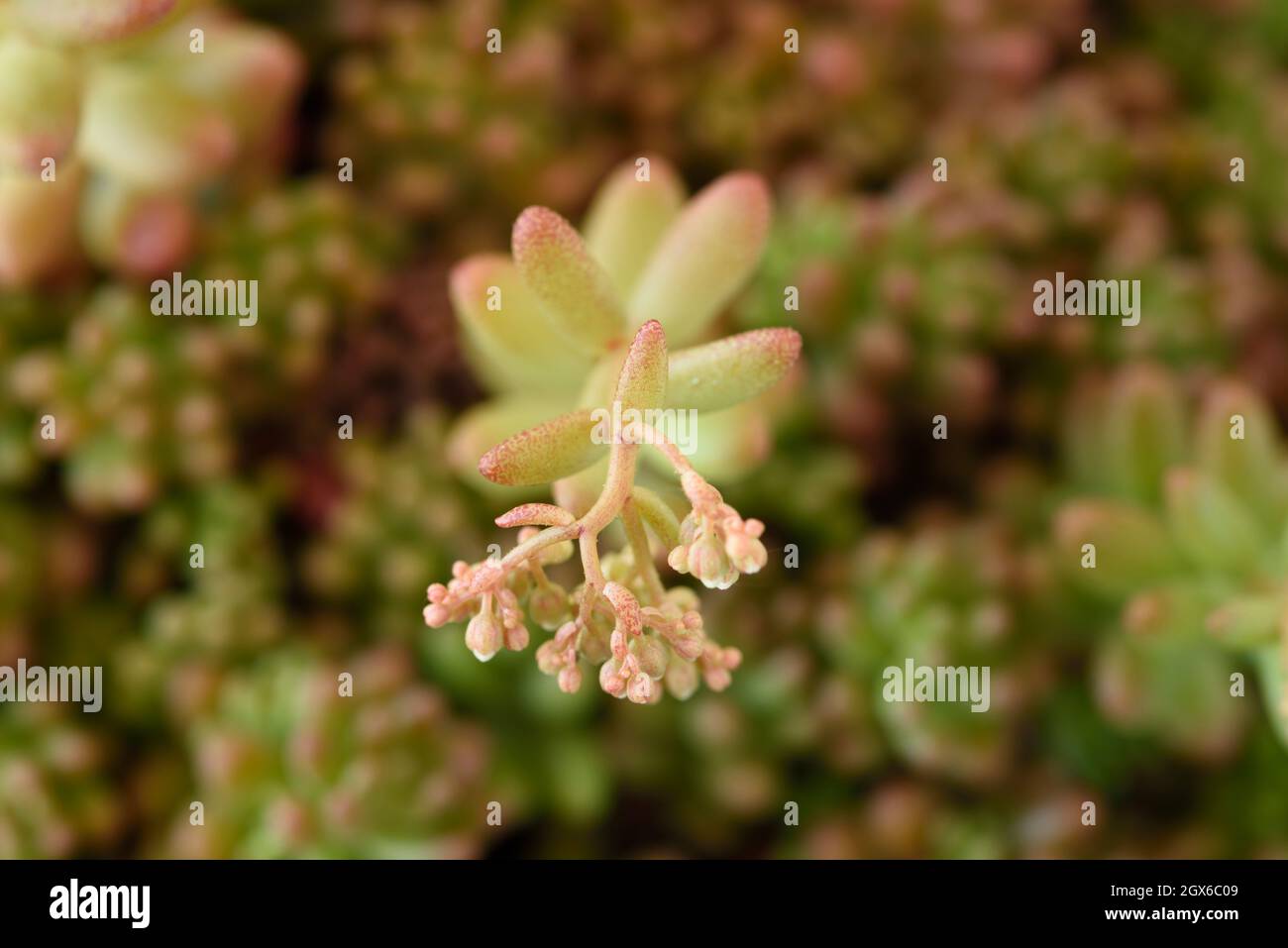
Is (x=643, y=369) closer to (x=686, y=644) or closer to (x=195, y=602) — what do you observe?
(x=686, y=644)

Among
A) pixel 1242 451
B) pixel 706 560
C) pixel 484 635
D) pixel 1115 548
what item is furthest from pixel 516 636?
pixel 1242 451

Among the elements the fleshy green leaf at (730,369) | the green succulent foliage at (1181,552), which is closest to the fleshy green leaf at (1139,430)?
the green succulent foliage at (1181,552)

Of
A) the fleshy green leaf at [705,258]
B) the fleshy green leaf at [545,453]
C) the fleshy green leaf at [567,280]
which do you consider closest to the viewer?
the fleshy green leaf at [545,453]

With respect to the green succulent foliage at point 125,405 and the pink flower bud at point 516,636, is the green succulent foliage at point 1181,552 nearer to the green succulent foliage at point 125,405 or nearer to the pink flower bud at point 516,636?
the pink flower bud at point 516,636

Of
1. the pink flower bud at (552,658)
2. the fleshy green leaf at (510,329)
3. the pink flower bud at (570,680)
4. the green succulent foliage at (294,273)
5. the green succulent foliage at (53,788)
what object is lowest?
the green succulent foliage at (53,788)

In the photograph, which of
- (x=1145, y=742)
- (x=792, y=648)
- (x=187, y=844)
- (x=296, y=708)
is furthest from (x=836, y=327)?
(x=187, y=844)

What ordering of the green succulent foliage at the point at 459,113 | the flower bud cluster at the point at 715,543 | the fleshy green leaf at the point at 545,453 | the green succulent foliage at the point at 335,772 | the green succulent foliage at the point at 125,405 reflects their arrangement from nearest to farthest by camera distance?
the flower bud cluster at the point at 715,543
the fleshy green leaf at the point at 545,453
the green succulent foliage at the point at 335,772
the green succulent foliage at the point at 125,405
the green succulent foliage at the point at 459,113

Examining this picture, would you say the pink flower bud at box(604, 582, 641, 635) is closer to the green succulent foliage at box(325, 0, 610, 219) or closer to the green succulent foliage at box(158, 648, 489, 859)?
the green succulent foliage at box(158, 648, 489, 859)
